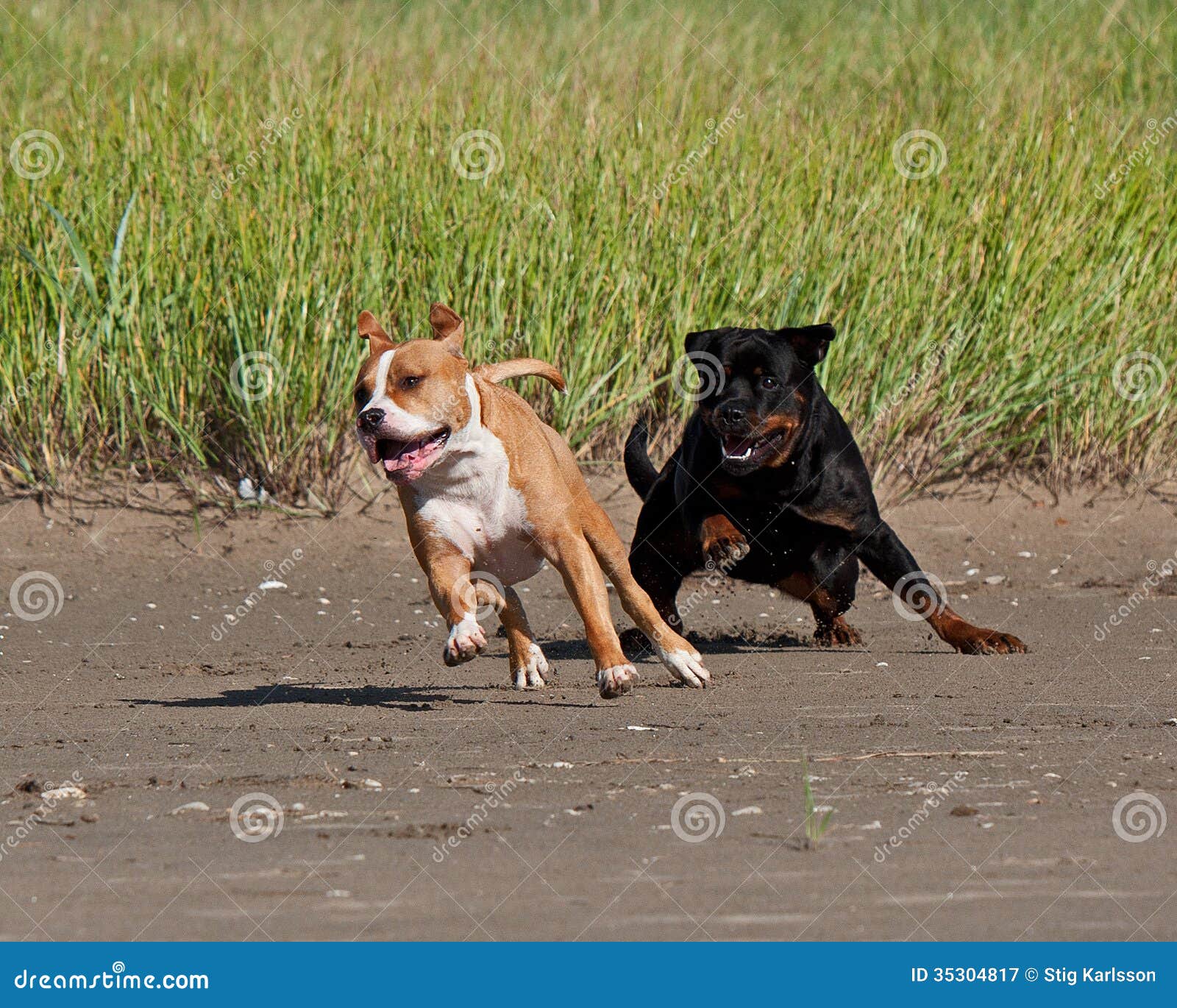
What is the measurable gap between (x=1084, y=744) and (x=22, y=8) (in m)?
12.3

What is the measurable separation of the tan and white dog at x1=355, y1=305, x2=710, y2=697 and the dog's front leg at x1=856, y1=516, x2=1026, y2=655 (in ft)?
4.01

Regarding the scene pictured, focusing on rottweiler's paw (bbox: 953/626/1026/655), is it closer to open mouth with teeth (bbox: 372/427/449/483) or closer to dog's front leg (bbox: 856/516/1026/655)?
dog's front leg (bbox: 856/516/1026/655)

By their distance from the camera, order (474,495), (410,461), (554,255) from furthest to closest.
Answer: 1. (554,255)
2. (474,495)
3. (410,461)

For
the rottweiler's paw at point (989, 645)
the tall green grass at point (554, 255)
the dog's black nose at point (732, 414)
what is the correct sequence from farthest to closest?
the tall green grass at point (554, 255) → the rottweiler's paw at point (989, 645) → the dog's black nose at point (732, 414)

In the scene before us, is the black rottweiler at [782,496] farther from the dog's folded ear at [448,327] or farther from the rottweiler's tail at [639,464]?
the dog's folded ear at [448,327]

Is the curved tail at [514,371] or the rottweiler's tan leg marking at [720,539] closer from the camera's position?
the curved tail at [514,371]

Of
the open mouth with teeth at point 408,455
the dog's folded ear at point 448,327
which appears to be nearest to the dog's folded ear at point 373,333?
the dog's folded ear at point 448,327

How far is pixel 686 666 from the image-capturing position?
592cm

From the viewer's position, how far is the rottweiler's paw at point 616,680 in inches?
216

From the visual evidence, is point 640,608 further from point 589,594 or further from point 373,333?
point 373,333

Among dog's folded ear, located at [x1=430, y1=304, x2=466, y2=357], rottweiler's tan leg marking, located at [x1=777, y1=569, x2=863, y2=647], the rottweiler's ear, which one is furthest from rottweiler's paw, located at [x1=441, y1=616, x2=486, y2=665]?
the rottweiler's ear

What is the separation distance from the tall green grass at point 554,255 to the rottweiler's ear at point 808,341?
6.84ft

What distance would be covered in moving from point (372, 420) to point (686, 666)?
1.50 m

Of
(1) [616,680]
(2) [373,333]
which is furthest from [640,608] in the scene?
(2) [373,333]
